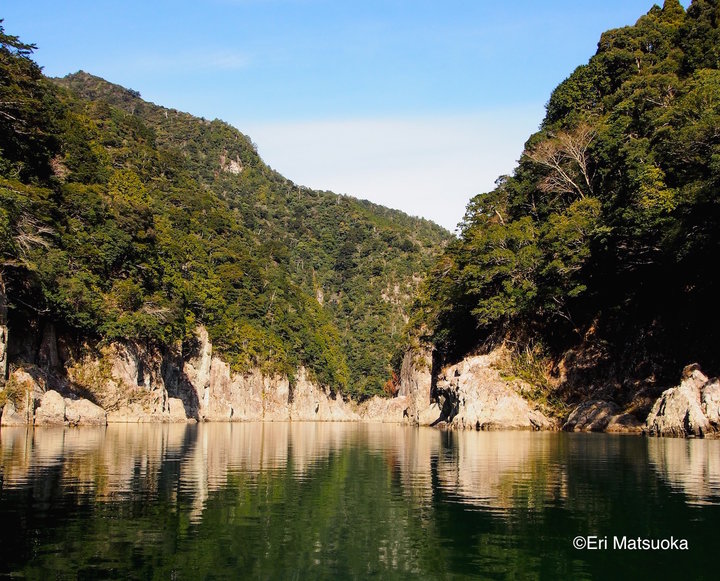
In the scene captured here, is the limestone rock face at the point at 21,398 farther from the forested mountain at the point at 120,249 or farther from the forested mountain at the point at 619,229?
the forested mountain at the point at 619,229

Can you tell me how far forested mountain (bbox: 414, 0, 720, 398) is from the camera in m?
41.1

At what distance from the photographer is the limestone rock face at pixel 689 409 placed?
114 feet

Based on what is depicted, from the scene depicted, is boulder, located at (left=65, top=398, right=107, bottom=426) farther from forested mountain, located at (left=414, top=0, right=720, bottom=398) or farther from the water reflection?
forested mountain, located at (left=414, top=0, right=720, bottom=398)

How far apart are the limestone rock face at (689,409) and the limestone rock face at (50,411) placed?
36051 mm

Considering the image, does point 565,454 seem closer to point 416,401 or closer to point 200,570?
point 200,570

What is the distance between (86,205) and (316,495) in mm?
49654

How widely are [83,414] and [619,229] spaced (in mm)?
38112

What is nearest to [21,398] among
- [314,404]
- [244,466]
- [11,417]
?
[11,417]

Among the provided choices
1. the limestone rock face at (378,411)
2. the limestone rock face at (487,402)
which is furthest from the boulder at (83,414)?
the limestone rock face at (378,411)

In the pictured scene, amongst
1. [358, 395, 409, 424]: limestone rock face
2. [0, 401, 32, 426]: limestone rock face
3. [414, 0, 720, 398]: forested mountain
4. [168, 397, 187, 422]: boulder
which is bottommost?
[358, 395, 409, 424]: limestone rock face

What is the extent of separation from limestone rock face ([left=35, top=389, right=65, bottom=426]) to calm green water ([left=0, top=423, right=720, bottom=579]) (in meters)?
21.0

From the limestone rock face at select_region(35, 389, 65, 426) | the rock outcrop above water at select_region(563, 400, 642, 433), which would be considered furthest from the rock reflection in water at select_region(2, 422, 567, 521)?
the rock outcrop above water at select_region(563, 400, 642, 433)

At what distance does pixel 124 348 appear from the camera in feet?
205

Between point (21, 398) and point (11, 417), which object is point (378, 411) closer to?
point (21, 398)
